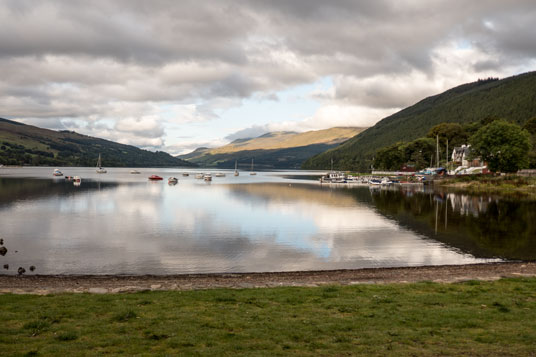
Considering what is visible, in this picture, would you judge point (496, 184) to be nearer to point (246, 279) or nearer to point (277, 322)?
point (246, 279)

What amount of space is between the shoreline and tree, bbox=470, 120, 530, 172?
10490 cm

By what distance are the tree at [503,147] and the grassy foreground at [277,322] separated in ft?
A: 376

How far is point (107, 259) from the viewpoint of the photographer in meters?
29.5

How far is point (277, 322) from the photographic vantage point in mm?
13195

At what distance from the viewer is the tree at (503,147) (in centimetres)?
11519

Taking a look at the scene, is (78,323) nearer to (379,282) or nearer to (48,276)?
(48,276)

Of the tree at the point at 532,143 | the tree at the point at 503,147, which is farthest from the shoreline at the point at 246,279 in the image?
the tree at the point at 532,143

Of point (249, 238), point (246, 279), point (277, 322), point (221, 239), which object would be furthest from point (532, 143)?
point (277, 322)

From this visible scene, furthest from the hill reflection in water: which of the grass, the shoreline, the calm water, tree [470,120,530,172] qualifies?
tree [470,120,530,172]

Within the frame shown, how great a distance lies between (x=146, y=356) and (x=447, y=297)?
491 inches

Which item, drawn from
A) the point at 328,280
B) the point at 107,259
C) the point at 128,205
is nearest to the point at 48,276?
the point at 107,259

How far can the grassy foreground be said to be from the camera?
1089 centimetres

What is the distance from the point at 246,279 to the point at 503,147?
117m

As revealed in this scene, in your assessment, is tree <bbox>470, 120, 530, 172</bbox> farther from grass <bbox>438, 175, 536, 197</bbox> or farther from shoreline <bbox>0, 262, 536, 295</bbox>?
shoreline <bbox>0, 262, 536, 295</bbox>
